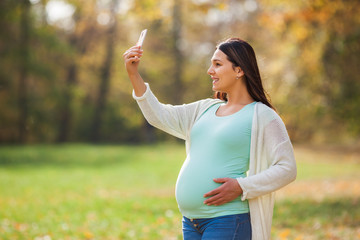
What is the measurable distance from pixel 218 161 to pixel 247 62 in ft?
2.05

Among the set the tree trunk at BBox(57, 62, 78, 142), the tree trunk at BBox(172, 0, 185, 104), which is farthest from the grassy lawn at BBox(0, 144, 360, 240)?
the tree trunk at BBox(172, 0, 185, 104)

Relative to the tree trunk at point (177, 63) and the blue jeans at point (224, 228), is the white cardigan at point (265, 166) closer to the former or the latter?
the blue jeans at point (224, 228)

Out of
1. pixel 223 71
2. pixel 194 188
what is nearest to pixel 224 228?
pixel 194 188

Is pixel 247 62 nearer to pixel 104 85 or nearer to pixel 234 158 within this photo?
pixel 234 158

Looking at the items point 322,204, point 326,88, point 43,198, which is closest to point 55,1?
point 43,198

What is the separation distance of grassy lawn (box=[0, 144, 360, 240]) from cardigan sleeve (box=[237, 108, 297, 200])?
3673 millimetres

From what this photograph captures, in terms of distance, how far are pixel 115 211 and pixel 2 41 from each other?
1767 centimetres

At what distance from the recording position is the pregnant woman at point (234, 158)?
2.66m

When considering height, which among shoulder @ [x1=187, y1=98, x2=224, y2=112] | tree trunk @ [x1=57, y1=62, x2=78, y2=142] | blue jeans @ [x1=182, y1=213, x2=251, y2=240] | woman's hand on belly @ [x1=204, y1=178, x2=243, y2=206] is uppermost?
tree trunk @ [x1=57, y1=62, x2=78, y2=142]

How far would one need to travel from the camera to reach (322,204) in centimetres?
903

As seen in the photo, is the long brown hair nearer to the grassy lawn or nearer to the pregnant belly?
the pregnant belly

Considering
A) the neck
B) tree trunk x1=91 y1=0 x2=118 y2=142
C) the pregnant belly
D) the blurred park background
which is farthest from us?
tree trunk x1=91 y1=0 x2=118 y2=142

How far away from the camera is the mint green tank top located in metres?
2.72

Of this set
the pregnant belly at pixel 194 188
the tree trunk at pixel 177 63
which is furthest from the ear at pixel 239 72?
the tree trunk at pixel 177 63
